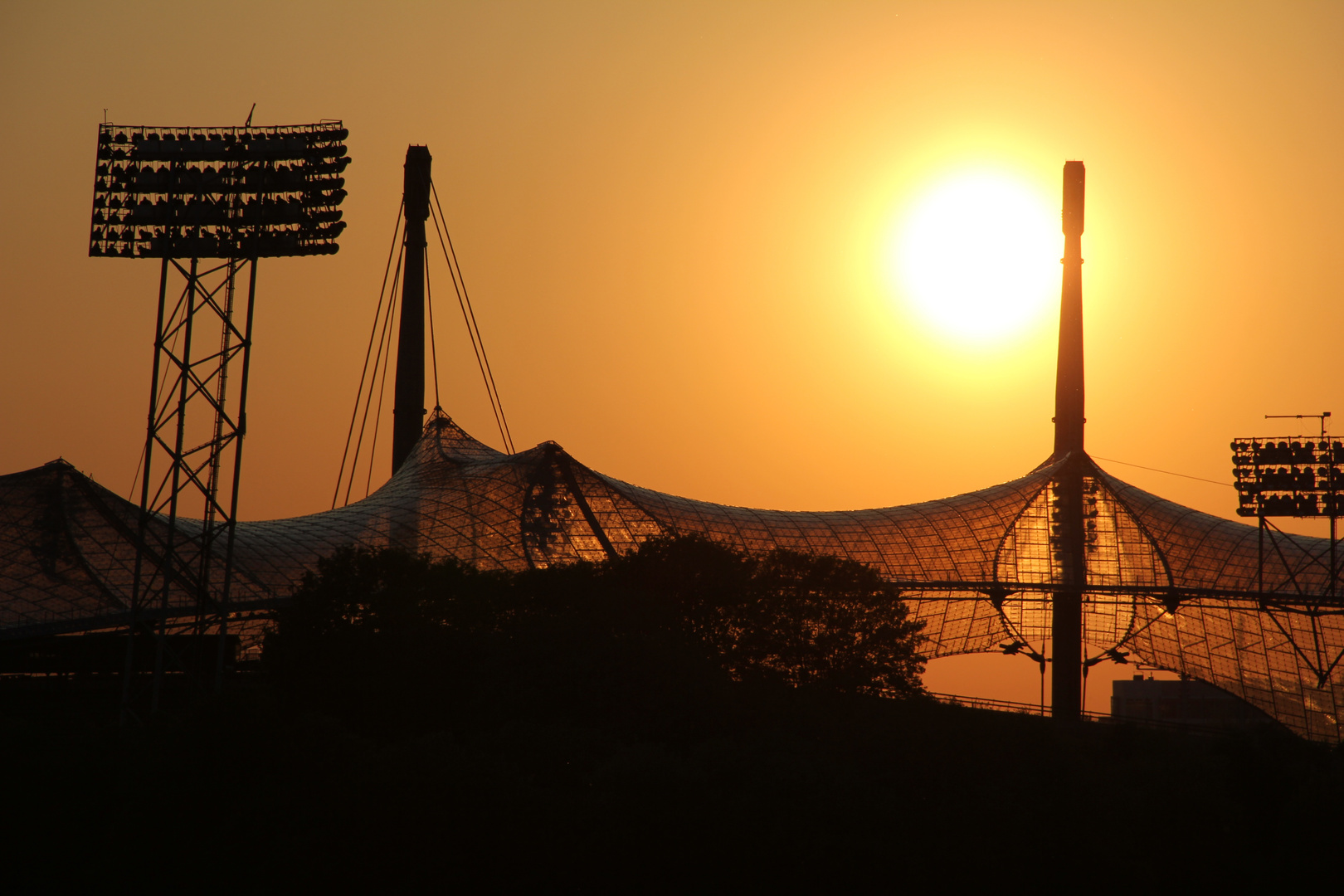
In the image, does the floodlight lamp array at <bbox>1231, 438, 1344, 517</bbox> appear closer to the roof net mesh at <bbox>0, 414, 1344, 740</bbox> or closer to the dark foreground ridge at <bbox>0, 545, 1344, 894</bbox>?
the roof net mesh at <bbox>0, 414, 1344, 740</bbox>

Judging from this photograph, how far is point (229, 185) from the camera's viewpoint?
44281mm

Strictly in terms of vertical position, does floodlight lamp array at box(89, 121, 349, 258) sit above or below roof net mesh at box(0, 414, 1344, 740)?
above

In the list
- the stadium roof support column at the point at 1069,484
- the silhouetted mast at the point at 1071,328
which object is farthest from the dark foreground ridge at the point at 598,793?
the silhouetted mast at the point at 1071,328

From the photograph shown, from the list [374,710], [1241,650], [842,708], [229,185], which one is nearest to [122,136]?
[229,185]

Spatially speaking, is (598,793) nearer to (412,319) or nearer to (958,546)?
(958,546)

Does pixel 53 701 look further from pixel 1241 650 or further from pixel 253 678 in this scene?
pixel 1241 650

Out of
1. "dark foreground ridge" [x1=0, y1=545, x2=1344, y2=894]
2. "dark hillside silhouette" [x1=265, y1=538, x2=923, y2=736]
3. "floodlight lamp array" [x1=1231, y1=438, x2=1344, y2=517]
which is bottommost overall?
"dark foreground ridge" [x1=0, y1=545, x2=1344, y2=894]

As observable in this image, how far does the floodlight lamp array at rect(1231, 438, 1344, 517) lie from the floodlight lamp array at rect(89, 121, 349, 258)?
38.2 metres

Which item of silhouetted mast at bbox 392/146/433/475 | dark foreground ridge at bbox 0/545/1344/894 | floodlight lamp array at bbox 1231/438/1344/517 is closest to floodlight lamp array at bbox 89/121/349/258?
dark foreground ridge at bbox 0/545/1344/894

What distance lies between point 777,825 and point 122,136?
1068 inches

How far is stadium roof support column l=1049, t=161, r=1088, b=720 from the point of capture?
73375 millimetres

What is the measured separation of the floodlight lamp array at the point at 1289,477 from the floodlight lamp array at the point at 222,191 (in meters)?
38.2

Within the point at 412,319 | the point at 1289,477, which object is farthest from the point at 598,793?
the point at 412,319

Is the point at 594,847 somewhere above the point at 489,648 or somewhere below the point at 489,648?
below
